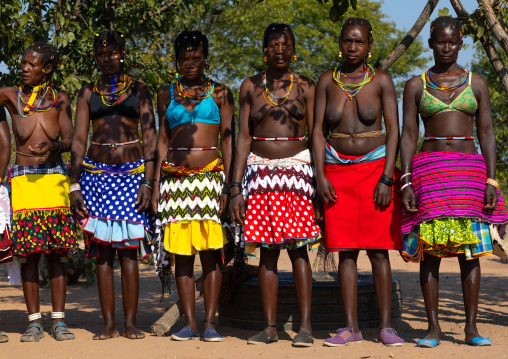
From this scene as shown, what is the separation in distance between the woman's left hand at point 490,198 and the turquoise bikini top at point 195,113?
2161mm

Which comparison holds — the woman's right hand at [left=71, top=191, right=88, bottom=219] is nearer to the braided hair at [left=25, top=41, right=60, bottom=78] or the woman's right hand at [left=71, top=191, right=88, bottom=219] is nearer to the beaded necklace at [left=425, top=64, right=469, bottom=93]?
the braided hair at [left=25, top=41, right=60, bottom=78]

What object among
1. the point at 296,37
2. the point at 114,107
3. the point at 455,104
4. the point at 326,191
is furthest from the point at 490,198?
the point at 296,37

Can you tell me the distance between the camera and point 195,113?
5738 mm

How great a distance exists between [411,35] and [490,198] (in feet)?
7.09

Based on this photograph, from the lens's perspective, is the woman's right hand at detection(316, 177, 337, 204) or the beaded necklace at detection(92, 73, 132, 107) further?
the beaded necklace at detection(92, 73, 132, 107)

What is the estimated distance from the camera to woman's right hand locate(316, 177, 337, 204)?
535 centimetres

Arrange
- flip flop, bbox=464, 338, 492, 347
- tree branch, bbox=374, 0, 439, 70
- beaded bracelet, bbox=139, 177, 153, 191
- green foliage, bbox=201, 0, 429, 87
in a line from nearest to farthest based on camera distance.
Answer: flip flop, bbox=464, 338, 492, 347, beaded bracelet, bbox=139, 177, 153, 191, tree branch, bbox=374, 0, 439, 70, green foliage, bbox=201, 0, 429, 87

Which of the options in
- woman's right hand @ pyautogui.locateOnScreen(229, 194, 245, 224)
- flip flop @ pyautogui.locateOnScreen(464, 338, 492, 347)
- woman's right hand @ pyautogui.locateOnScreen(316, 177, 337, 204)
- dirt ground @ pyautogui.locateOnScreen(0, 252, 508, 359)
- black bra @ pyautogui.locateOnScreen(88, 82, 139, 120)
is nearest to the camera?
dirt ground @ pyautogui.locateOnScreen(0, 252, 508, 359)

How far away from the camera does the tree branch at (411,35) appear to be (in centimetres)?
659

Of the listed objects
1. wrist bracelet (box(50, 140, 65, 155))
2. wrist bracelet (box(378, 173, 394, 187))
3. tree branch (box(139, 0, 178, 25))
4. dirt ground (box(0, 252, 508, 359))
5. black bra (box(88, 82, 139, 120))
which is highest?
tree branch (box(139, 0, 178, 25))

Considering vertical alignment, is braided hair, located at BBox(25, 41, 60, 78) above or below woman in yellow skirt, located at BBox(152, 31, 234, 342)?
above

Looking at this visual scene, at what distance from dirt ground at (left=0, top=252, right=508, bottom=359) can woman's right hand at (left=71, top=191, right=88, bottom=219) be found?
3.37 feet

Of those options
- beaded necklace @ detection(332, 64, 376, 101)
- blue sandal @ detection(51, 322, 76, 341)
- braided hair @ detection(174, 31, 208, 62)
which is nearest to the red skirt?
beaded necklace @ detection(332, 64, 376, 101)

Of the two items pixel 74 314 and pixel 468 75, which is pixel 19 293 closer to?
pixel 74 314
